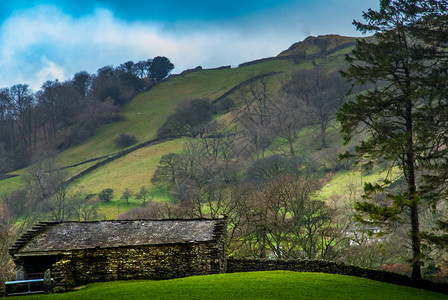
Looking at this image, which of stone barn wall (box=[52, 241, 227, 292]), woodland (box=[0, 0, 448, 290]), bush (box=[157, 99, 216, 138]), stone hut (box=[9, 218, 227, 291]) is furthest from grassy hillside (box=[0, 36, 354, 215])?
stone barn wall (box=[52, 241, 227, 292])

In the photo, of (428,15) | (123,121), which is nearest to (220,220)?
(428,15)

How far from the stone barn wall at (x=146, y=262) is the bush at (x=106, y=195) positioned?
53.7 m

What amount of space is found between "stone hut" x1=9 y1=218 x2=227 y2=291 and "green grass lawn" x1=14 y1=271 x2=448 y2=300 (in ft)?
5.19

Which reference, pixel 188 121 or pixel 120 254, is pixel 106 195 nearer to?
pixel 188 121

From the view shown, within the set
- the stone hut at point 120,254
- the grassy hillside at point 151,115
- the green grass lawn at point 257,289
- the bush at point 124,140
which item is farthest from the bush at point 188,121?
the green grass lawn at point 257,289

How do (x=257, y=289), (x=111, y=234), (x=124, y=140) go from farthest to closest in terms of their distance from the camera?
(x=124, y=140)
(x=111, y=234)
(x=257, y=289)

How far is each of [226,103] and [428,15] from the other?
110002 millimetres

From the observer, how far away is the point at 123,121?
144 metres

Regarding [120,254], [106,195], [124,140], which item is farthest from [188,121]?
[120,254]

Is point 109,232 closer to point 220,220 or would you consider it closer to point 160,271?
point 160,271

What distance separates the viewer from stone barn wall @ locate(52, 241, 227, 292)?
25109mm

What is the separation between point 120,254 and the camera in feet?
83.8

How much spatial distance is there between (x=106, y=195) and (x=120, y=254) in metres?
54.7

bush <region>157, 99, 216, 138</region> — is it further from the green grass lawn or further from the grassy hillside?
the green grass lawn
